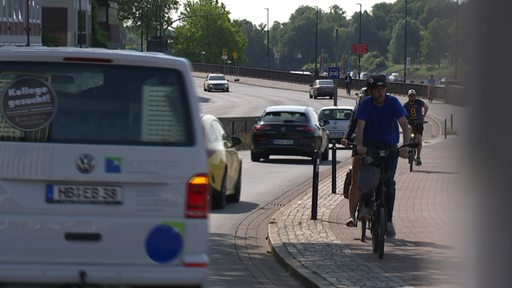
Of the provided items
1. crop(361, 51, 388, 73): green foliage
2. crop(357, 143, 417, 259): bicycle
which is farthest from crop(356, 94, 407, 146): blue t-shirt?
crop(361, 51, 388, 73): green foliage

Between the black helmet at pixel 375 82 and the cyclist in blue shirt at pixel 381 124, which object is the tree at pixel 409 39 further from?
the cyclist in blue shirt at pixel 381 124

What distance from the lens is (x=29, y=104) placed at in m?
7.00

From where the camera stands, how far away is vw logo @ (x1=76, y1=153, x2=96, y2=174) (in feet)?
22.7

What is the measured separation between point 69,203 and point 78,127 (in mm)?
486

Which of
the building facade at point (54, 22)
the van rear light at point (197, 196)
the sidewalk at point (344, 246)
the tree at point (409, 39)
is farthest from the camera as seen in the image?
the building facade at point (54, 22)

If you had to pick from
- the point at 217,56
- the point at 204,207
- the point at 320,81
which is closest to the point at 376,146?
the point at 204,207

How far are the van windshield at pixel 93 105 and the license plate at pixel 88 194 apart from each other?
0.96 feet

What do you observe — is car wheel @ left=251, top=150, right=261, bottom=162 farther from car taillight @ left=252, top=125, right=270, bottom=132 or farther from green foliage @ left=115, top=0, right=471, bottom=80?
green foliage @ left=115, top=0, right=471, bottom=80

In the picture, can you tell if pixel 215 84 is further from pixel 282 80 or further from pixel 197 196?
pixel 197 196

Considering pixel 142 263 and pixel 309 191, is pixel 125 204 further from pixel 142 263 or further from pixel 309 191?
pixel 309 191

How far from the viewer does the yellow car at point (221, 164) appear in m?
17.9

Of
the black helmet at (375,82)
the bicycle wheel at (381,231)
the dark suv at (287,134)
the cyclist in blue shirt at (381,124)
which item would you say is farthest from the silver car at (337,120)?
the bicycle wheel at (381,231)

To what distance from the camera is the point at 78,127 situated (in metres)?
7.00

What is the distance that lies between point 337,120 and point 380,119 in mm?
31695
